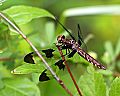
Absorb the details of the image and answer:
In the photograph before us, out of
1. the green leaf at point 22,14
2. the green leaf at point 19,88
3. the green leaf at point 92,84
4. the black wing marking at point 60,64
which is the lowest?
the green leaf at point 19,88

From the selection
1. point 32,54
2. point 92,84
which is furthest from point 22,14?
point 92,84

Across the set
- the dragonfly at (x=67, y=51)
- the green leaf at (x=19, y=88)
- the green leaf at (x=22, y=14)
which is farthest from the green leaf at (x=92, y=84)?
the green leaf at (x=22, y=14)

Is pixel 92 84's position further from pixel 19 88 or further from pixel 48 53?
pixel 19 88

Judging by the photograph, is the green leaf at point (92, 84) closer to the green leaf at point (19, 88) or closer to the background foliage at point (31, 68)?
the background foliage at point (31, 68)

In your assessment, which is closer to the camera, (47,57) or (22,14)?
(47,57)

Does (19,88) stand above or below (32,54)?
below

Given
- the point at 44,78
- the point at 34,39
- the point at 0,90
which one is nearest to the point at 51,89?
the point at 34,39

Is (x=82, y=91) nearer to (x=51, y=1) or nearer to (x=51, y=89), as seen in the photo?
(x=51, y=89)
